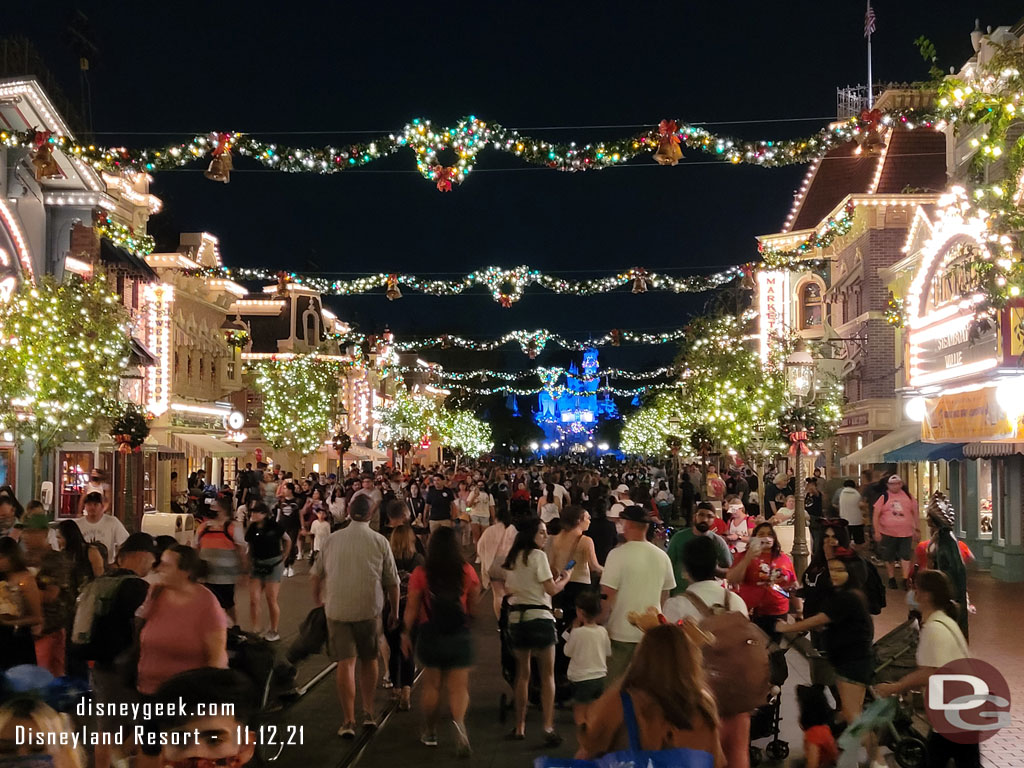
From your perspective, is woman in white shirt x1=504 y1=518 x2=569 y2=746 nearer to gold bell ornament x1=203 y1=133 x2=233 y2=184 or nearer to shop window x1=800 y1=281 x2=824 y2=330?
gold bell ornament x1=203 y1=133 x2=233 y2=184

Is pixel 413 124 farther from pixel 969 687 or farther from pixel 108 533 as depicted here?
pixel 969 687

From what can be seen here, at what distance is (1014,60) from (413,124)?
826 centimetres

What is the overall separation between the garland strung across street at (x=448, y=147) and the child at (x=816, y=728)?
9587 millimetres

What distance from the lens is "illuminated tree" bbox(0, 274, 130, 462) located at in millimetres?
24531

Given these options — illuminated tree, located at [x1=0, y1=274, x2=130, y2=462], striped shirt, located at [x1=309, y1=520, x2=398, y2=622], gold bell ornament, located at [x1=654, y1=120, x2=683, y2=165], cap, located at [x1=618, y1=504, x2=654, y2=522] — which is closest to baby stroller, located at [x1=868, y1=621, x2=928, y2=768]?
cap, located at [x1=618, y1=504, x2=654, y2=522]

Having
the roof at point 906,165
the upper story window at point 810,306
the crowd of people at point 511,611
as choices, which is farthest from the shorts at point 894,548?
the upper story window at point 810,306

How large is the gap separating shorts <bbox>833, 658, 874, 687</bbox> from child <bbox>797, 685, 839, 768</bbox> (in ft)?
0.82

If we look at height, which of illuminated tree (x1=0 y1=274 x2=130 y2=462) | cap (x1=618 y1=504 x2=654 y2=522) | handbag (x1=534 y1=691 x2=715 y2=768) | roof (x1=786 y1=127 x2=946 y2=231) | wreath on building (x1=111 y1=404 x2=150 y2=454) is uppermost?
roof (x1=786 y1=127 x2=946 y2=231)

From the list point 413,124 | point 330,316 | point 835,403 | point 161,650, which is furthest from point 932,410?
point 330,316

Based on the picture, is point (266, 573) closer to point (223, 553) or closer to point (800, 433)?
point (223, 553)

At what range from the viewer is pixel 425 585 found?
9.44 metres

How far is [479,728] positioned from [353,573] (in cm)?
184

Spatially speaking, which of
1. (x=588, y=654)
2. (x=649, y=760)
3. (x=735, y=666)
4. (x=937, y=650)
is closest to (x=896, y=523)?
(x=588, y=654)

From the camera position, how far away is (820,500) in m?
27.1
